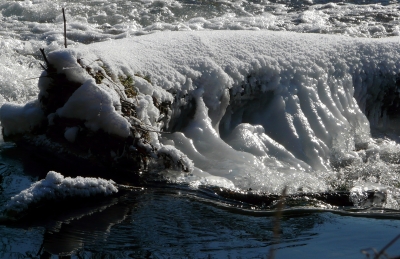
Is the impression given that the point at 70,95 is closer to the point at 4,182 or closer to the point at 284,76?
the point at 4,182

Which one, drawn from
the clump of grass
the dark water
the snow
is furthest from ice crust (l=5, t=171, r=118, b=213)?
the clump of grass

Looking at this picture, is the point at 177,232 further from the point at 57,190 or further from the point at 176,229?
the point at 57,190

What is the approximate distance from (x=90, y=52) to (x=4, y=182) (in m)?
1.16

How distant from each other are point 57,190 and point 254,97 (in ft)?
7.23

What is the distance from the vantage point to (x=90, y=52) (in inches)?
157

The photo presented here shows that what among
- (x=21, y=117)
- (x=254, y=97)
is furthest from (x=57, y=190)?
(x=254, y=97)

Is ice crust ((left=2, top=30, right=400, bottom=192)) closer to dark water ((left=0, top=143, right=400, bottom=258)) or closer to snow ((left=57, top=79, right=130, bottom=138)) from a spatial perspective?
snow ((left=57, top=79, right=130, bottom=138))

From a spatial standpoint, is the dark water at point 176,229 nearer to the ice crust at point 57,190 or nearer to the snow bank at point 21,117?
the ice crust at point 57,190

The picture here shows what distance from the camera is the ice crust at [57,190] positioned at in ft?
10.0

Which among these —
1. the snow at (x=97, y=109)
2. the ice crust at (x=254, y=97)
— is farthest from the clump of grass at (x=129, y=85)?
the snow at (x=97, y=109)

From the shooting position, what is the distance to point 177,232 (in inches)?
117

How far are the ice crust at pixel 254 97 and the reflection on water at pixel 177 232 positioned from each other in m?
0.51

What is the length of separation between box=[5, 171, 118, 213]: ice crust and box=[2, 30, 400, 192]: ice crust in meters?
0.46

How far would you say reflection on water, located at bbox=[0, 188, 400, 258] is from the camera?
2703 millimetres
